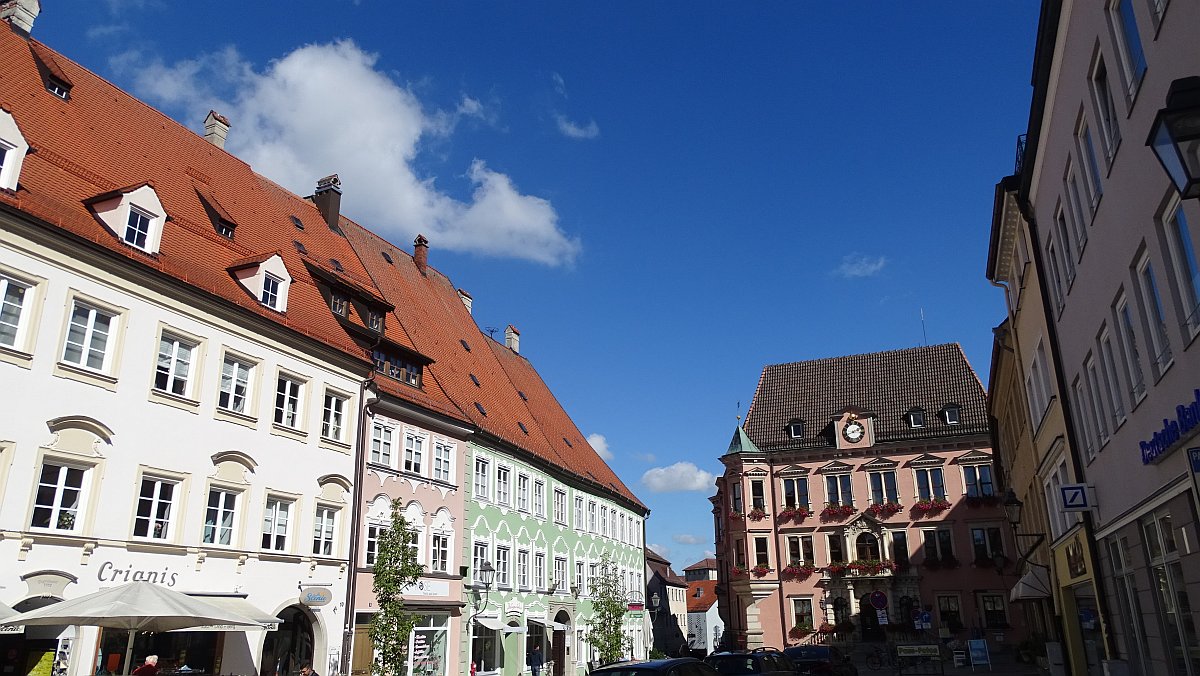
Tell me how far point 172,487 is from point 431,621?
10.5 meters

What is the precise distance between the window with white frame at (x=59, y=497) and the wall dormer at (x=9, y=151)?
18.6 ft

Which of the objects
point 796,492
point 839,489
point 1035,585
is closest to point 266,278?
point 1035,585

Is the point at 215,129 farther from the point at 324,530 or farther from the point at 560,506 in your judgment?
the point at 560,506

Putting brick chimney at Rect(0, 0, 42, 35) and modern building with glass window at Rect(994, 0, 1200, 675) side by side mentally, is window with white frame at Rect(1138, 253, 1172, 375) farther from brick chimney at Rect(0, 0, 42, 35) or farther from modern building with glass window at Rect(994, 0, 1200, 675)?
brick chimney at Rect(0, 0, 42, 35)

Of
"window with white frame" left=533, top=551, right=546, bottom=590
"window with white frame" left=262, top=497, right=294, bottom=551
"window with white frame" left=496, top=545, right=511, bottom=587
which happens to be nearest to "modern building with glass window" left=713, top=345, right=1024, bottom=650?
"window with white frame" left=533, top=551, right=546, bottom=590

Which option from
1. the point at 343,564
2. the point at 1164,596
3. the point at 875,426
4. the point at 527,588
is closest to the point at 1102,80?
the point at 1164,596

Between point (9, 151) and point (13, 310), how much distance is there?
3298 millimetres

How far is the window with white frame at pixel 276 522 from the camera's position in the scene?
21.8m

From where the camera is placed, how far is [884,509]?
51.2 m

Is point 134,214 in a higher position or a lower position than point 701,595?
higher

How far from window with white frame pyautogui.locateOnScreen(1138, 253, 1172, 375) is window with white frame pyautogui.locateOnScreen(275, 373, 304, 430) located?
63.9 ft

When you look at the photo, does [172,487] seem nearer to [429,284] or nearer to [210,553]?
[210,553]

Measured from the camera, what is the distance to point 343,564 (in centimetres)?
2397

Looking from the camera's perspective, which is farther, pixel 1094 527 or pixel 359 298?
pixel 359 298
